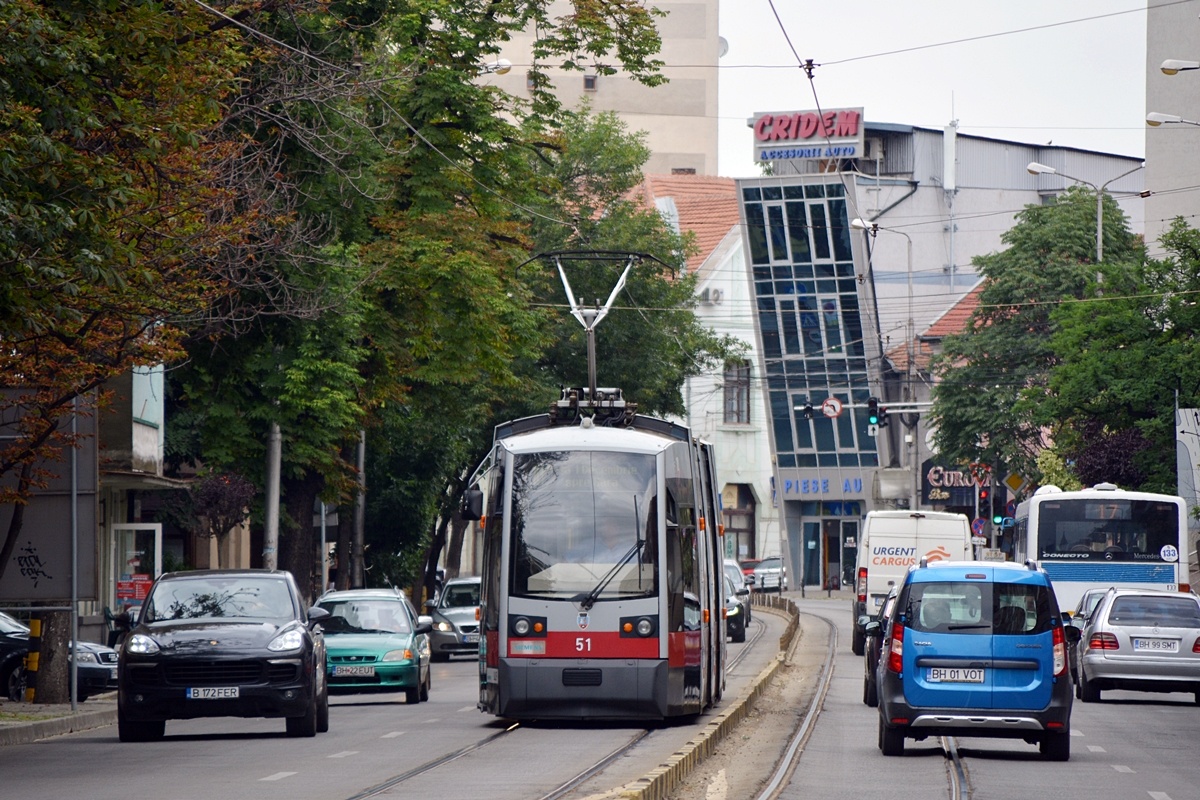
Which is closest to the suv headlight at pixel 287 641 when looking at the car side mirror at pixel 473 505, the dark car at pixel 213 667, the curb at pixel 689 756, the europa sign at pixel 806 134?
the dark car at pixel 213 667

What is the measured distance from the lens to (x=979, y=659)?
1667 cm

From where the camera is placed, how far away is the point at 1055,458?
54.4m

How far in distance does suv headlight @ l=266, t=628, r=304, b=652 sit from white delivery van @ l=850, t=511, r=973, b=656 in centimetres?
2018

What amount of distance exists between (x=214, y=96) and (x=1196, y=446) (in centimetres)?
2830

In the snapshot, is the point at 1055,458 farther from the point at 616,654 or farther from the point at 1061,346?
the point at 616,654

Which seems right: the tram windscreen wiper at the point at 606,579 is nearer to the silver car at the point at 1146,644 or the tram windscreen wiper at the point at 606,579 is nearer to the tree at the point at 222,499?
the silver car at the point at 1146,644

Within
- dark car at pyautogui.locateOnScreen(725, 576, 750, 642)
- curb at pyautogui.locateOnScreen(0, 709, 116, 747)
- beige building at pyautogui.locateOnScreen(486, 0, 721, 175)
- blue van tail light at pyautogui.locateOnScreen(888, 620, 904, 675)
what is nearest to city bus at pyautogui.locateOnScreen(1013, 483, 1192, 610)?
dark car at pyautogui.locateOnScreen(725, 576, 750, 642)

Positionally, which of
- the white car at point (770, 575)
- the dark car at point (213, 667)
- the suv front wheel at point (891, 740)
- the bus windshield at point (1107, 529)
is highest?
the bus windshield at point (1107, 529)

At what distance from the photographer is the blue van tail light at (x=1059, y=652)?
54.9ft

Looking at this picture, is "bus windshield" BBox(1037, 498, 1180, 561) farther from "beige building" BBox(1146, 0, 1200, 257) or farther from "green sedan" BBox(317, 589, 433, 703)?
"beige building" BBox(1146, 0, 1200, 257)

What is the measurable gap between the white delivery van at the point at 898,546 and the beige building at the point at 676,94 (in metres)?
56.5

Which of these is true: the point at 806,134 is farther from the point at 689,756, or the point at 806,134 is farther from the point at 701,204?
the point at 689,756

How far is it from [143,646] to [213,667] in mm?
713

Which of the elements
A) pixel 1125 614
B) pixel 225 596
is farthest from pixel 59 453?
pixel 1125 614
